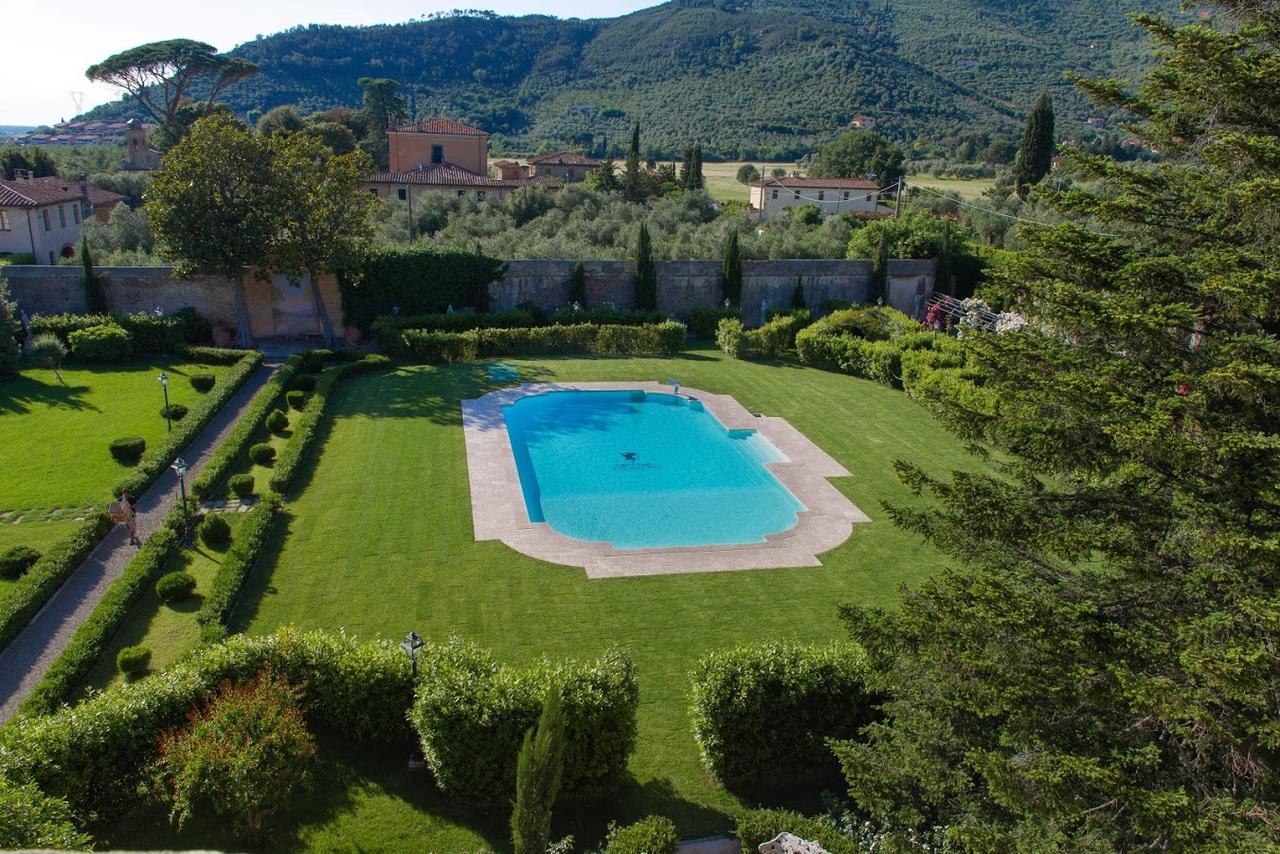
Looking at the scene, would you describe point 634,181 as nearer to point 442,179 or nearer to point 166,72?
point 442,179

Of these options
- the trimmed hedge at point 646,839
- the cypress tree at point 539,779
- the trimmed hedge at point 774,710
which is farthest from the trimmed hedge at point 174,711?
the trimmed hedge at point 774,710

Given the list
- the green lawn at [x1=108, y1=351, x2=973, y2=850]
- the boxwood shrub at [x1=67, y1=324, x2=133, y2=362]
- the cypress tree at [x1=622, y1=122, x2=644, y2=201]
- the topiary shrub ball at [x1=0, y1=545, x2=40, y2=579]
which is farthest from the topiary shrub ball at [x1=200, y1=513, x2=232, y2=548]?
the cypress tree at [x1=622, y1=122, x2=644, y2=201]

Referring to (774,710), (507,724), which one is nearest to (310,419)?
(507,724)

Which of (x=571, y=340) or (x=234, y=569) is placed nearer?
(x=234, y=569)

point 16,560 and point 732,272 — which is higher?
point 732,272

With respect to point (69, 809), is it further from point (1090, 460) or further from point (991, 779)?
point (1090, 460)
